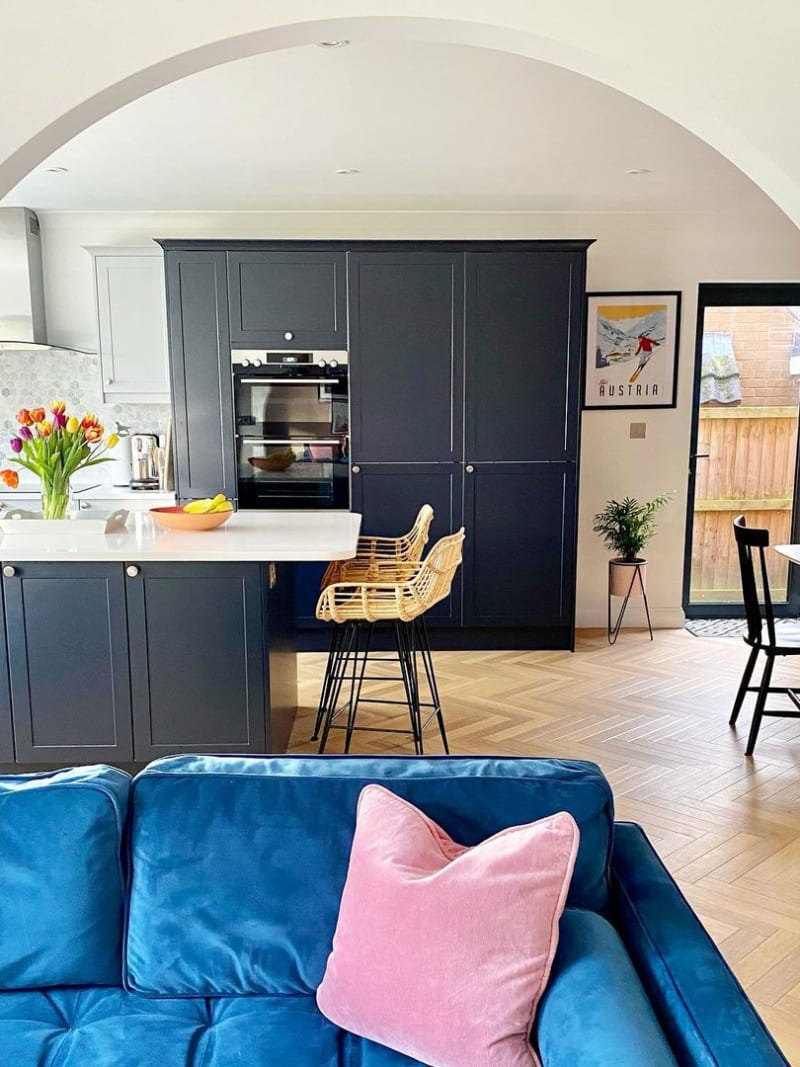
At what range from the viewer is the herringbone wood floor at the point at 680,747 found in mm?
2537

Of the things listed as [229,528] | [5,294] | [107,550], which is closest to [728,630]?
[229,528]

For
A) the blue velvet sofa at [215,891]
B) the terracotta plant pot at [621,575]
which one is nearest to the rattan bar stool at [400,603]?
the blue velvet sofa at [215,891]

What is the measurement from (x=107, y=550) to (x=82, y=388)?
288 centimetres

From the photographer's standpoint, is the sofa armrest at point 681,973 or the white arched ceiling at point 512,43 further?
the white arched ceiling at point 512,43

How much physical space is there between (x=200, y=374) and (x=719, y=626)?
11.8 ft

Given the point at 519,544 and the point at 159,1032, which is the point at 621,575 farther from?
the point at 159,1032

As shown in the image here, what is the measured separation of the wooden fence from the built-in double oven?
241cm

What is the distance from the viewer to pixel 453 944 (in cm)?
136

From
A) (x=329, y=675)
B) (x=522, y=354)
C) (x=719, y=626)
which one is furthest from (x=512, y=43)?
(x=719, y=626)

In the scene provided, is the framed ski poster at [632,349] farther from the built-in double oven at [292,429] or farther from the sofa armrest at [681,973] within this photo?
the sofa armrest at [681,973]

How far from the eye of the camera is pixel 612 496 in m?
5.64

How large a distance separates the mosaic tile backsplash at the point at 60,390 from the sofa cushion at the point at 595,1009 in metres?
4.73

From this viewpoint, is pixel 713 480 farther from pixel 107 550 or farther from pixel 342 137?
pixel 107 550

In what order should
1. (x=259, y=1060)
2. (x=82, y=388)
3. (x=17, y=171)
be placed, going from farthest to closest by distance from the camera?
(x=82, y=388) < (x=17, y=171) < (x=259, y=1060)
